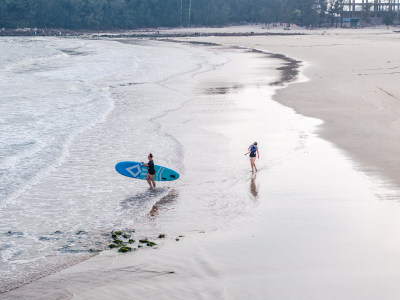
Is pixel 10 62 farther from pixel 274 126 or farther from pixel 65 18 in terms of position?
pixel 65 18

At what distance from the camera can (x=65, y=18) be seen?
535 ft

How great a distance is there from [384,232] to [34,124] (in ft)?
58.4

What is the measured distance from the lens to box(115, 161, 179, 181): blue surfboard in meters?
15.4

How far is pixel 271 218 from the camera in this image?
12547 mm

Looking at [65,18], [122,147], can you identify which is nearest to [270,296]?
[122,147]

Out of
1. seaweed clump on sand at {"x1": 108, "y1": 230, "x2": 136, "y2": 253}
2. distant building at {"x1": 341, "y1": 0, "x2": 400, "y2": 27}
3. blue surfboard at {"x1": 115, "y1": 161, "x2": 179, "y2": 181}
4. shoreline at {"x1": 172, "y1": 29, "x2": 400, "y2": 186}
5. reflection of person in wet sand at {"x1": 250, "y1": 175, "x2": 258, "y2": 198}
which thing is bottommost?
seaweed clump on sand at {"x1": 108, "y1": 230, "x2": 136, "y2": 253}

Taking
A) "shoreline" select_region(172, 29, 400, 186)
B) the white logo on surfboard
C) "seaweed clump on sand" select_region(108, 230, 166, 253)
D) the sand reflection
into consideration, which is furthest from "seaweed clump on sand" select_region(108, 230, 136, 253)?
"shoreline" select_region(172, 29, 400, 186)

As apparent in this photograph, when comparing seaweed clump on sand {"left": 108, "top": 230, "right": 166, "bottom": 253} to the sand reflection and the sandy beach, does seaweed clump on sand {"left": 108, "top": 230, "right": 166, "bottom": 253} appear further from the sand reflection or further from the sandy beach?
the sand reflection

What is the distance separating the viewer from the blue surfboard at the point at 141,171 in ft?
50.6

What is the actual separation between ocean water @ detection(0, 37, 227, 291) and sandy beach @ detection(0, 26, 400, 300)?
2.77 ft

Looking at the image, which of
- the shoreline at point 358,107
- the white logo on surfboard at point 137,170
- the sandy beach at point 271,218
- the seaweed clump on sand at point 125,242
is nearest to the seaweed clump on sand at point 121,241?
the seaweed clump on sand at point 125,242

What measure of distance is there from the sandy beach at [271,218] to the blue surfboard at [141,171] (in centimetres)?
41

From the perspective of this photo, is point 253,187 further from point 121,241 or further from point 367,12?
point 367,12

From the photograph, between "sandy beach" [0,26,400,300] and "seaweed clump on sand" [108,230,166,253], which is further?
"seaweed clump on sand" [108,230,166,253]
